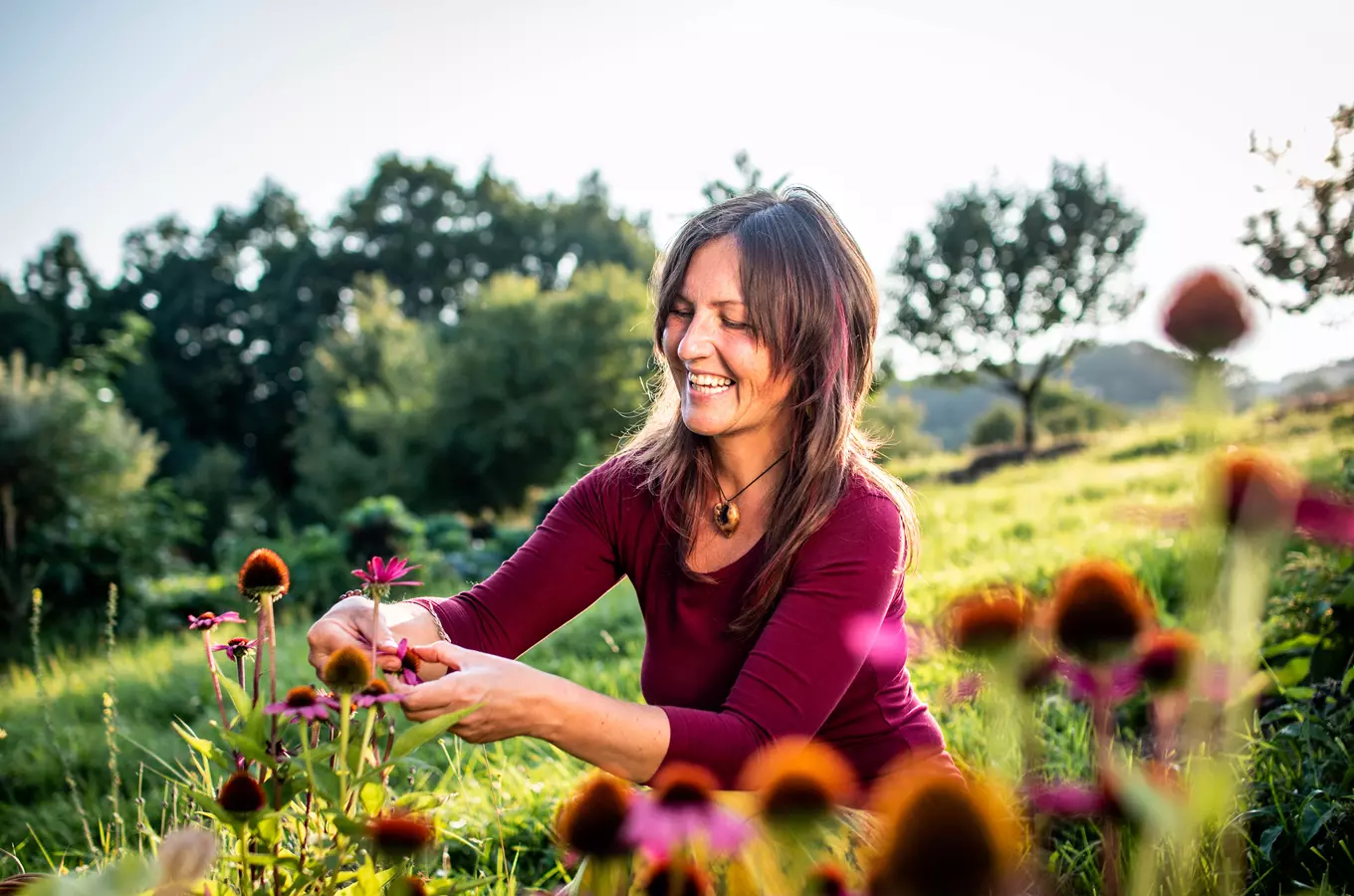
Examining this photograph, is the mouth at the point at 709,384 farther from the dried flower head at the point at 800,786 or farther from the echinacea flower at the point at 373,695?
the dried flower head at the point at 800,786

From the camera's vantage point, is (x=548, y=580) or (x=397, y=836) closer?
(x=397, y=836)

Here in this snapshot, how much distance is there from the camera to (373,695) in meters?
0.96

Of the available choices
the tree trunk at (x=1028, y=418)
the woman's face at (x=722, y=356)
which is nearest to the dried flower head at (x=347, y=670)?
the woman's face at (x=722, y=356)

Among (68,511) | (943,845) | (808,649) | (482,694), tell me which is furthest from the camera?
(68,511)

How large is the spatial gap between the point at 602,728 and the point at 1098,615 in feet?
2.62

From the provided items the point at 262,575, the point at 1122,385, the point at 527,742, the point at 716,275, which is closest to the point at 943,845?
the point at 262,575

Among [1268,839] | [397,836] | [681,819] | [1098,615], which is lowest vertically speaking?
[1268,839]

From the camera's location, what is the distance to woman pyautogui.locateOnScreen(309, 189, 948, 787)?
5.20ft

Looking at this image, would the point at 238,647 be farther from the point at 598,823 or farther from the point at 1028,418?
the point at 1028,418

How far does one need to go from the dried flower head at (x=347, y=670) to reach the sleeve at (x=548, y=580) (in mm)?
831

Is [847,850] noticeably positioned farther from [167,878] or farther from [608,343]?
[608,343]

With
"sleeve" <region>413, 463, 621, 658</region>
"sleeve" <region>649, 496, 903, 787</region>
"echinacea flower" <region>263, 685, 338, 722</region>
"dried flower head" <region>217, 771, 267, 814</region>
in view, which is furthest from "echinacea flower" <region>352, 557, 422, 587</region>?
"sleeve" <region>413, 463, 621, 658</region>

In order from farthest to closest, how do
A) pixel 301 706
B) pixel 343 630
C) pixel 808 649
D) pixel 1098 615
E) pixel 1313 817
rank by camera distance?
1. pixel 1313 817
2. pixel 808 649
3. pixel 343 630
4. pixel 301 706
5. pixel 1098 615

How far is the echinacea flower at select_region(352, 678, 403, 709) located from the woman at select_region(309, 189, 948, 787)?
1.54 feet
